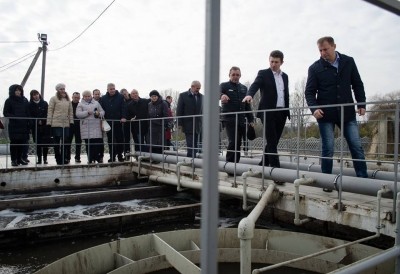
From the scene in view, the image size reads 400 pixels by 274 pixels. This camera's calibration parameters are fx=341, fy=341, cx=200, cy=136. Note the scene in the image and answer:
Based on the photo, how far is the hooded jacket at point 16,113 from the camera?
7.51m

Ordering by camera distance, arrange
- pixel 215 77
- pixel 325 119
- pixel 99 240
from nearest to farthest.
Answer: pixel 215 77
pixel 325 119
pixel 99 240

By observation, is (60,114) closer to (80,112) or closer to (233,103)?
(80,112)

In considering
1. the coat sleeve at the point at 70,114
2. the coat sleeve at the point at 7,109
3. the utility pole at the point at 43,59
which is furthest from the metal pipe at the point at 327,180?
the utility pole at the point at 43,59

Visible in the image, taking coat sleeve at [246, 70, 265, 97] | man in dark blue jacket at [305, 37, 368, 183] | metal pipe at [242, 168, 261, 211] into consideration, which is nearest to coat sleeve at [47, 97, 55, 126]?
coat sleeve at [246, 70, 265, 97]

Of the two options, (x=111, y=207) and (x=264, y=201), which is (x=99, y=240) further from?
(x=264, y=201)

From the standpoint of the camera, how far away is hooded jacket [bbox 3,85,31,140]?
751 cm

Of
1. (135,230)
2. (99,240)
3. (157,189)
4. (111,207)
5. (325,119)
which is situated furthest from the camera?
(157,189)

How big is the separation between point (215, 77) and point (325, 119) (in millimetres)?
3373

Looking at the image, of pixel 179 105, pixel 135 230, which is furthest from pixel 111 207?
pixel 179 105

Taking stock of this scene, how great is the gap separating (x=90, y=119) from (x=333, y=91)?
573 centimetres

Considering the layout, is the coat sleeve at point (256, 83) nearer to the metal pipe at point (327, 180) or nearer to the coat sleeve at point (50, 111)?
the metal pipe at point (327, 180)

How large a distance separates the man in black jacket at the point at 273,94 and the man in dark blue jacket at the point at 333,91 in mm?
732

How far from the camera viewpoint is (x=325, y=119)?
4047mm

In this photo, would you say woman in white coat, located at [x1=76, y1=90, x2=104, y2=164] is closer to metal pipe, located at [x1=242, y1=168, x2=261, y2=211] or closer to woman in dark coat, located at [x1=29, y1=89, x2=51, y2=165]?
woman in dark coat, located at [x1=29, y1=89, x2=51, y2=165]
